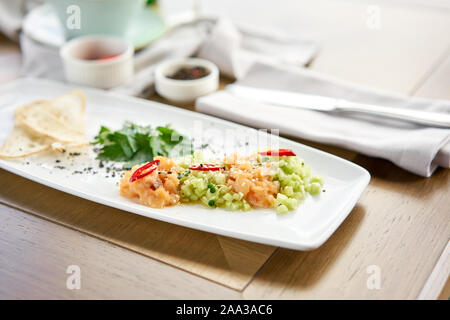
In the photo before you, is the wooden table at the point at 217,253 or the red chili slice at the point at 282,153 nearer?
the wooden table at the point at 217,253

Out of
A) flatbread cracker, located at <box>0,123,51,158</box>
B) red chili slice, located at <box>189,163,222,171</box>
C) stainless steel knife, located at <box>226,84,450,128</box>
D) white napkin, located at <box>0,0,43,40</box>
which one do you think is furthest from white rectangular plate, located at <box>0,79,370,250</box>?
white napkin, located at <box>0,0,43,40</box>

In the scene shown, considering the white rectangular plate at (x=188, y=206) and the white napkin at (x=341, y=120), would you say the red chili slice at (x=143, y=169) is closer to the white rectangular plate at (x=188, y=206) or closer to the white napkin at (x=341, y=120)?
the white rectangular plate at (x=188, y=206)

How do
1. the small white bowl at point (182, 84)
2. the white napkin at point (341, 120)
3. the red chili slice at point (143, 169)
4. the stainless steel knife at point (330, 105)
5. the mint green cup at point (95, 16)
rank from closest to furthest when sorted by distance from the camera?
1. the red chili slice at point (143, 169)
2. the white napkin at point (341, 120)
3. the stainless steel knife at point (330, 105)
4. the small white bowl at point (182, 84)
5. the mint green cup at point (95, 16)

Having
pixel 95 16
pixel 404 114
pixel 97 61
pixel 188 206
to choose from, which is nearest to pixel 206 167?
pixel 188 206

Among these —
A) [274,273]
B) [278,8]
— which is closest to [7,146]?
[274,273]

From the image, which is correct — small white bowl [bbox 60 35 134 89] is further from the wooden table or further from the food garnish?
the wooden table

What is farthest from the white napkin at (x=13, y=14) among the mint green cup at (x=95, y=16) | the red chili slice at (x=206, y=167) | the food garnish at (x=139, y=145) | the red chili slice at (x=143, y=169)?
the red chili slice at (x=206, y=167)
